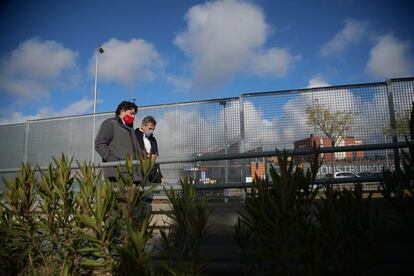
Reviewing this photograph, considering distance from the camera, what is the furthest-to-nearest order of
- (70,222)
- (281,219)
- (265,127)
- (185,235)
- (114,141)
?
1. (265,127)
2. (114,141)
3. (70,222)
4. (185,235)
5. (281,219)

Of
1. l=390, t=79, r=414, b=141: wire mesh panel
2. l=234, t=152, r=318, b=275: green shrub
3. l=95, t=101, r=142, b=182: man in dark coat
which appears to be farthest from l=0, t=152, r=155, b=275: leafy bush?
l=390, t=79, r=414, b=141: wire mesh panel

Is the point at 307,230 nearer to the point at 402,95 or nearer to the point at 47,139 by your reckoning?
the point at 402,95

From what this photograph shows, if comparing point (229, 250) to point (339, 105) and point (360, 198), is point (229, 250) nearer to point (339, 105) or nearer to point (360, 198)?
point (360, 198)

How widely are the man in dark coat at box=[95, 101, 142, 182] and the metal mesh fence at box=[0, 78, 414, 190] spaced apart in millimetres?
1593

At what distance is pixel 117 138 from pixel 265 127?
10.1 feet

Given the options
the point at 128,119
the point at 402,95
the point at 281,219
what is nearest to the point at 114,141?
the point at 128,119

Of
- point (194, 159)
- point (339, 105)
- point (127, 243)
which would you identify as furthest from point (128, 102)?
point (339, 105)

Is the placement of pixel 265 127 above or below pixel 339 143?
above

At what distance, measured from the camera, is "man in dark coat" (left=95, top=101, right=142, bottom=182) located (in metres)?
4.07

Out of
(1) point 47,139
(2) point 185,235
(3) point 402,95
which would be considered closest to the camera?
(2) point 185,235

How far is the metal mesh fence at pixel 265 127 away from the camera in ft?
17.8

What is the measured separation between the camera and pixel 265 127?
6.23m

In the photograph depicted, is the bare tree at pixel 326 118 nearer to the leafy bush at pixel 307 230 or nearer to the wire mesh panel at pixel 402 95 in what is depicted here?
the wire mesh panel at pixel 402 95

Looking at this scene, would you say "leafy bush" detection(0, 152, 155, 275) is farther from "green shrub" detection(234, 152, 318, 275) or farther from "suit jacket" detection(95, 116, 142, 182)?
"green shrub" detection(234, 152, 318, 275)
